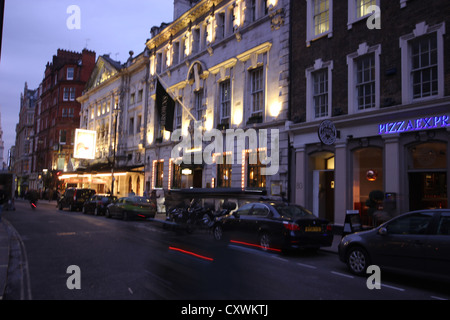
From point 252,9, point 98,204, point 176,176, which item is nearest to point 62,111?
point 176,176

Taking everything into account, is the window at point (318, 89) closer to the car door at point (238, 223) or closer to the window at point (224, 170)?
the window at point (224, 170)

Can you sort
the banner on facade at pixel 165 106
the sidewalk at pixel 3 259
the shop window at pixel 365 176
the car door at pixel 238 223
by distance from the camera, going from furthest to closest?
the banner on facade at pixel 165 106 < the shop window at pixel 365 176 < the car door at pixel 238 223 < the sidewalk at pixel 3 259

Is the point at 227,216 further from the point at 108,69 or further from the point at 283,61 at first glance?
the point at 108,69

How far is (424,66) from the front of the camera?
13.4m

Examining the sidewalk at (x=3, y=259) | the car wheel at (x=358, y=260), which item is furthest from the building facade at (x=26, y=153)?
the car wheel at (x=358, y=260)

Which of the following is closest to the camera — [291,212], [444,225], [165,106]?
[444,225]

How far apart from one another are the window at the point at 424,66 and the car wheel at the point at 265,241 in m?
7.73

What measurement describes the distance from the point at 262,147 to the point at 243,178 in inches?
91.9

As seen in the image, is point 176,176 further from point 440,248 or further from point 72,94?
point 72,94

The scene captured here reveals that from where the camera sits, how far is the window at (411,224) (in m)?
7.31

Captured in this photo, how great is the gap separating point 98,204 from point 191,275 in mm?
19665

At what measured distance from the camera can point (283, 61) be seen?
19.4m

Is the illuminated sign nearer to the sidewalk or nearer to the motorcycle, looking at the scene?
the motorcycle
